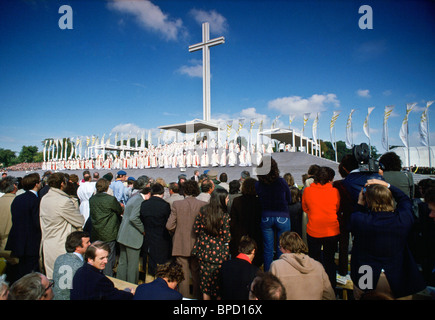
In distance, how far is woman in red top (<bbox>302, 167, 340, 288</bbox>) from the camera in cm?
328

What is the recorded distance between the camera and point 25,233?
3.71 metres

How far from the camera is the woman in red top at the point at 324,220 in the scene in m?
3.28

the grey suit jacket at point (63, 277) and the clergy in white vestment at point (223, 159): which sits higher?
the clergy in white vestment at point (223, 159)

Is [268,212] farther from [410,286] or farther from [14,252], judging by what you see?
[14,252]

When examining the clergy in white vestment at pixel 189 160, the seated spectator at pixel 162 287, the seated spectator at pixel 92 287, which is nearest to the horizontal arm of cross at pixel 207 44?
the clergy in white vestment at pixel 189 160

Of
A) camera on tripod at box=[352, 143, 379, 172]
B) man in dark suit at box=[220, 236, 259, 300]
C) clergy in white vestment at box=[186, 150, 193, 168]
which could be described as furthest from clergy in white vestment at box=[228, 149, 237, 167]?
man in dark suit at box=[220, 236, 259, 300]

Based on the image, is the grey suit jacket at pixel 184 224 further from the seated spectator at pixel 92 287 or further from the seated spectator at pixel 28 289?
the seated spectator at pixel 28 289

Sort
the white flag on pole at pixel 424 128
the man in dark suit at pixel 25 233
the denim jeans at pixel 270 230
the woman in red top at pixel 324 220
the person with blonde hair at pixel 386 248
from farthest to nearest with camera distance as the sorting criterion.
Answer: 1. the white flag on pole at pixel 424 128
2. the man in dark suit at pixel 25 233
3. the denim jeans at pixel 270 230
4. the woman in red top at pixel 324 220
5. the person with blonde hair at pixel 386 248

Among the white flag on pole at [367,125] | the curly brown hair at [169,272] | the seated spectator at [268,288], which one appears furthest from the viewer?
the white flag on pole at [367,125]

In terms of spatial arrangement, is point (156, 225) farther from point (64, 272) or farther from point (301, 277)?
point (301, 277)

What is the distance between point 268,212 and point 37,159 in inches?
3632

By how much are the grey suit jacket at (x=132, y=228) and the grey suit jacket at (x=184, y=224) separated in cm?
67

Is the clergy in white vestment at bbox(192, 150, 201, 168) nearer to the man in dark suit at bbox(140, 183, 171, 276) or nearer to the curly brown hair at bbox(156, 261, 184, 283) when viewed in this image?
the man in dark suit at bbox(140, 183, 171, 276)

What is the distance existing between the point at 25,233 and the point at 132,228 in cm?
155
